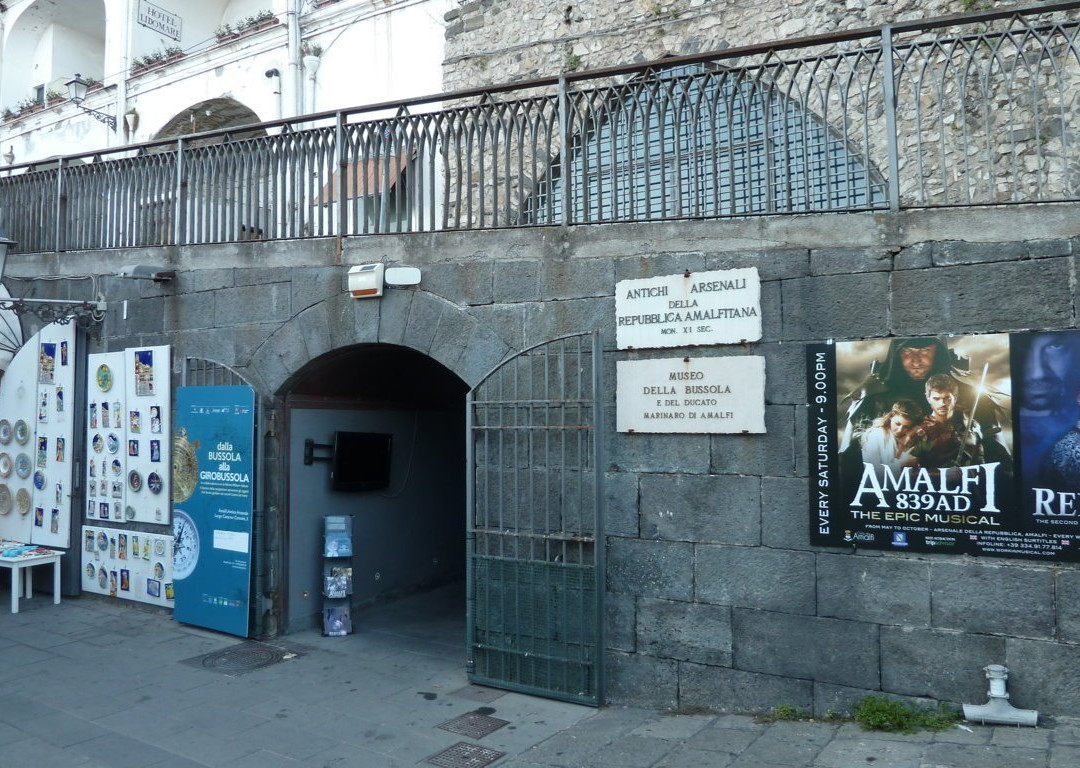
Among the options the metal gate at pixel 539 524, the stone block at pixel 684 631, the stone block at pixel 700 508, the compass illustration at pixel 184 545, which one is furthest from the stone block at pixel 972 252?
the compass illustration at pixel 184 545

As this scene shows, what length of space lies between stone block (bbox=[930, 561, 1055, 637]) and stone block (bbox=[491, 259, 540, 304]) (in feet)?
10.4

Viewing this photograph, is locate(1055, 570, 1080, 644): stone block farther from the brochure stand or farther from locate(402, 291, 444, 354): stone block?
the brochure stand

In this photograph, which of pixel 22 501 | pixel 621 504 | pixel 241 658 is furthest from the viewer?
pixel 22 501

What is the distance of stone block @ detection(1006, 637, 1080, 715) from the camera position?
469 centimetres

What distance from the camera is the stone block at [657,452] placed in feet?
18.5

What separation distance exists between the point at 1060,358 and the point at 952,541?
117 centimetres

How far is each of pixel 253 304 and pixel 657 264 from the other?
376 cm

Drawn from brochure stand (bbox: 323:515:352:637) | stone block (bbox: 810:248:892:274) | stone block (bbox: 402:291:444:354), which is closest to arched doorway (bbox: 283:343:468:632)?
brochure stand (bbox: 323:515:352:637)

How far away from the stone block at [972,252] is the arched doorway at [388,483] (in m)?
4.12

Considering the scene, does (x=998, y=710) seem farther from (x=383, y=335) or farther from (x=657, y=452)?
(x=383, y=335)

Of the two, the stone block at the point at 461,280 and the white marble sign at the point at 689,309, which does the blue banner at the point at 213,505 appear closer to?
the stone block at the point at 461,280

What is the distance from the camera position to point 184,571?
7.78 metres

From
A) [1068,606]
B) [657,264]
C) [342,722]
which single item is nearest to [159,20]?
[657,264]

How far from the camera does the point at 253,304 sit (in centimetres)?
764
